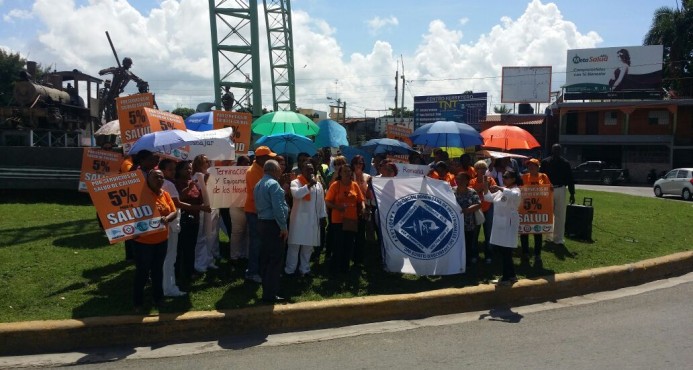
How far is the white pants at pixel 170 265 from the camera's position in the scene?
687 centimetres

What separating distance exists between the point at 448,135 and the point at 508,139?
52.6 inches

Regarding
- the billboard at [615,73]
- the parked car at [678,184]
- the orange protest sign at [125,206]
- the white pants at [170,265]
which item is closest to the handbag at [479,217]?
the white pants at [170,265]

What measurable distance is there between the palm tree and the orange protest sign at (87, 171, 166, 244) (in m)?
48.2

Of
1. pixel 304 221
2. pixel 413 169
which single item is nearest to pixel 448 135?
pixel 413 169

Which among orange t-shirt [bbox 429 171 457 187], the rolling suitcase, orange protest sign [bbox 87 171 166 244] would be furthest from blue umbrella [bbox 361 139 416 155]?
orange protest sign [bbox 87 171 166 244]

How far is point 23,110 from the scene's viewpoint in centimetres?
1517

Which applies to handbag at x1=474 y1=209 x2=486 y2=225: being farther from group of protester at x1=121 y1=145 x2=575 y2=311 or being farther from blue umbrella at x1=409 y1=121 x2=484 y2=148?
blue umbrella at x1=409 y1=121 x2=484 y2=148

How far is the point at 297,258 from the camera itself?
8.01m

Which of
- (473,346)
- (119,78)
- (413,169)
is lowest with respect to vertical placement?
(473,346)

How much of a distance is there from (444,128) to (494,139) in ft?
3.42

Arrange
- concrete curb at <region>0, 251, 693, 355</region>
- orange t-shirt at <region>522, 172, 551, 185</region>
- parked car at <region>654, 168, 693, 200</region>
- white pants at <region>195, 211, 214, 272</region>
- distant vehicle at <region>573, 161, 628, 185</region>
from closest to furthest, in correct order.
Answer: concrete curb at <region>0, 251, 693, 355</region>, white pants at <region>195, 211, 214, 272</region>, orange t-shirt at <region>522, 172, 551, 185</region>, parked car at <region>654, 168, 693, 200</region>, distant vehicle at <region>573, 161, 628, 185</region>

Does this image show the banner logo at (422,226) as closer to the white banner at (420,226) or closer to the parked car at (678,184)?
the white banner at (420,226)

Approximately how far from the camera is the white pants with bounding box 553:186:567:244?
33.2ft

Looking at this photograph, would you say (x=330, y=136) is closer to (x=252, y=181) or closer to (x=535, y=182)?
(x=535, y=182)
